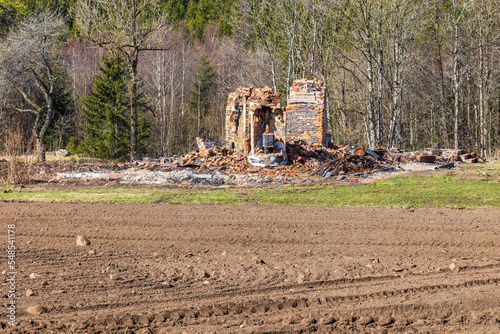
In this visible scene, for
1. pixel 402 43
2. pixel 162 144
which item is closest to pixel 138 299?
pixel 402 43

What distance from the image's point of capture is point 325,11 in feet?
88.7

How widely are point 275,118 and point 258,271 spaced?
543 inches

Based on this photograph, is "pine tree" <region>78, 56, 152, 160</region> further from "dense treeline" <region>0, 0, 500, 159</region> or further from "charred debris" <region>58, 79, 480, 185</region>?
"charred debris" <region>58, 79, 480, 185</region>

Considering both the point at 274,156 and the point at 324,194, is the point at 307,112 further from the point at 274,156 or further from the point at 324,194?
the point at 324,194

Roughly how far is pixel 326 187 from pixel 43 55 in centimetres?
1937

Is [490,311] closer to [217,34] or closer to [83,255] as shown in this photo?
[83,255]

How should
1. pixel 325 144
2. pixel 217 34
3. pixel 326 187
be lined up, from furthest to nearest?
pixel 217 34
pixel 325 144
pixel 326 187

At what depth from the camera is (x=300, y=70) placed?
32688mm

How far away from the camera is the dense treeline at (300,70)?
81.5 feet

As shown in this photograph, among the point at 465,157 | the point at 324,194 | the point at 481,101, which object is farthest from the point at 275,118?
the point at 481,101

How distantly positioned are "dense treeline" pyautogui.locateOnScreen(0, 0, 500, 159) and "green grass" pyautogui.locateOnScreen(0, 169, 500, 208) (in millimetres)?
8528

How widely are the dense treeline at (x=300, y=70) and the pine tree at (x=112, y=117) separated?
0.23ft

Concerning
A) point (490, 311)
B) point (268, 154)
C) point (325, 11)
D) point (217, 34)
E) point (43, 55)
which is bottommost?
point (490, 311)

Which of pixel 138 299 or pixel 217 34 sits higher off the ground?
pixel 217 34
